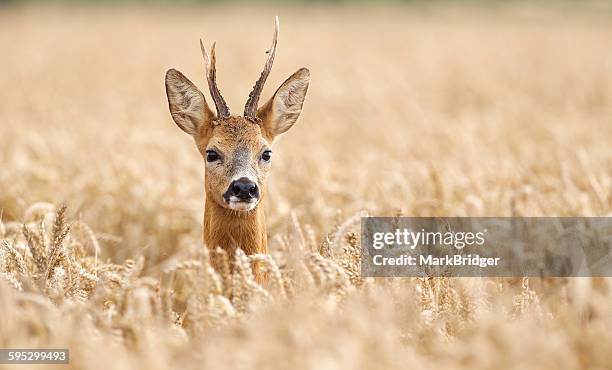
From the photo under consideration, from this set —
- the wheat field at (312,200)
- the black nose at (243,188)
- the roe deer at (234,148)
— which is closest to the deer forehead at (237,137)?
the roe deer at (234,148)

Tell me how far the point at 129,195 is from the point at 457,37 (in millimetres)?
20184

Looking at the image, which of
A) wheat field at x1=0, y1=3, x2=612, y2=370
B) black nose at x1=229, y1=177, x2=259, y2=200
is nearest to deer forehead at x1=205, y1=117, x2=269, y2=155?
black nose at x1=229, y1=177, x2=259, y2=200

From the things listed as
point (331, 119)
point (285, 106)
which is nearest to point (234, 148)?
point (285, 106)

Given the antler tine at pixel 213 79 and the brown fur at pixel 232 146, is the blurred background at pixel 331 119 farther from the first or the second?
the antler tine at pixel 213 79

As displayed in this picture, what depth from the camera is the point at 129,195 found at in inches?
356

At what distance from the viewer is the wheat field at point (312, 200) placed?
3.93 meters

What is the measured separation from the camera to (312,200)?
828 centimetres

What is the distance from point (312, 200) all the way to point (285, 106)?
1.98 m

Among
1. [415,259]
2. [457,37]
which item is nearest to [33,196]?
[415,259]

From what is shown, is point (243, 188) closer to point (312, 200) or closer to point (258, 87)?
point (258, 87)

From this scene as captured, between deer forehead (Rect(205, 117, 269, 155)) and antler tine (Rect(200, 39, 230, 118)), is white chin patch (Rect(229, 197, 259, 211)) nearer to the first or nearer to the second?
deer forehead (Rect(205, 117, 269, 155))

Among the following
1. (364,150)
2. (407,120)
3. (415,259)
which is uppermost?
(407,120)

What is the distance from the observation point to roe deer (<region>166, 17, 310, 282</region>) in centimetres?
584

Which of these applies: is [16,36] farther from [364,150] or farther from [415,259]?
[415,259]
